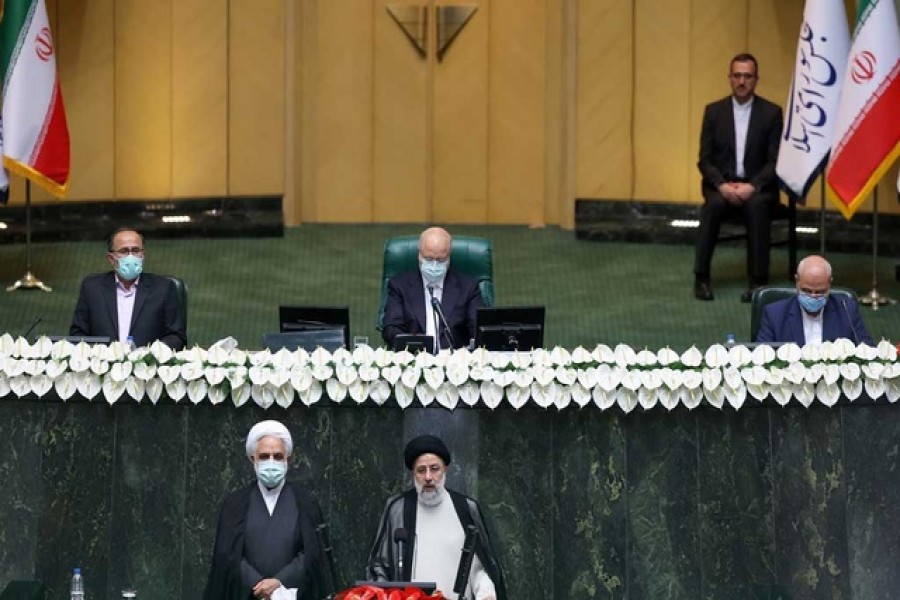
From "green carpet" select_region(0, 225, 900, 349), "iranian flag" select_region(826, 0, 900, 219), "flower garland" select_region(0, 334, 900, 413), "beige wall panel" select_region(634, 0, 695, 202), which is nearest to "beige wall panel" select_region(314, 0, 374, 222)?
"green carpet" select_region(0, 225, 900, 349)

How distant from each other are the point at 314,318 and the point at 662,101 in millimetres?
6250

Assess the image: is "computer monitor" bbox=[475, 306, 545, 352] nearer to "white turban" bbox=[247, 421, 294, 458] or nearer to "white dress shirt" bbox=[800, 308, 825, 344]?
"white turban" bbox=[247, 421, 294, 458]

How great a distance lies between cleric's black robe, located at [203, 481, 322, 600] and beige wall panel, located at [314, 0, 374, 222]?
25.3ft

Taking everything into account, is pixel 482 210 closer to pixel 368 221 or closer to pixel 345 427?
pixel 368 221

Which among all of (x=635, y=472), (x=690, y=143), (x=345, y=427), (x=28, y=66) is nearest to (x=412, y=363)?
(x=345, y=427)

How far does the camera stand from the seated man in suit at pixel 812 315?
10.8m

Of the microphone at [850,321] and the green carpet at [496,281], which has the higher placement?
the green carpet at [496,281]

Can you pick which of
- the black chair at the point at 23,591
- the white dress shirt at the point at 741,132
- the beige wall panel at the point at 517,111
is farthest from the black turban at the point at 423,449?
the beige wall panel at the point at 517,111

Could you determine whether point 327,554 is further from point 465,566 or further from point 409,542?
point 465,566

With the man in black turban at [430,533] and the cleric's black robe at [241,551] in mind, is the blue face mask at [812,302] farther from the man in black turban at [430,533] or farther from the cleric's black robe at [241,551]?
the cleric's black robe at [241,551]

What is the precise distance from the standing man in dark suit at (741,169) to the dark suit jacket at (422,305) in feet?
10.3

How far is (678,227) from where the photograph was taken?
52.5ft

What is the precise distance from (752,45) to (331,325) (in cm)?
647

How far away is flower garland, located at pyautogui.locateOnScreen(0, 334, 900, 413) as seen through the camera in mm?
9625
